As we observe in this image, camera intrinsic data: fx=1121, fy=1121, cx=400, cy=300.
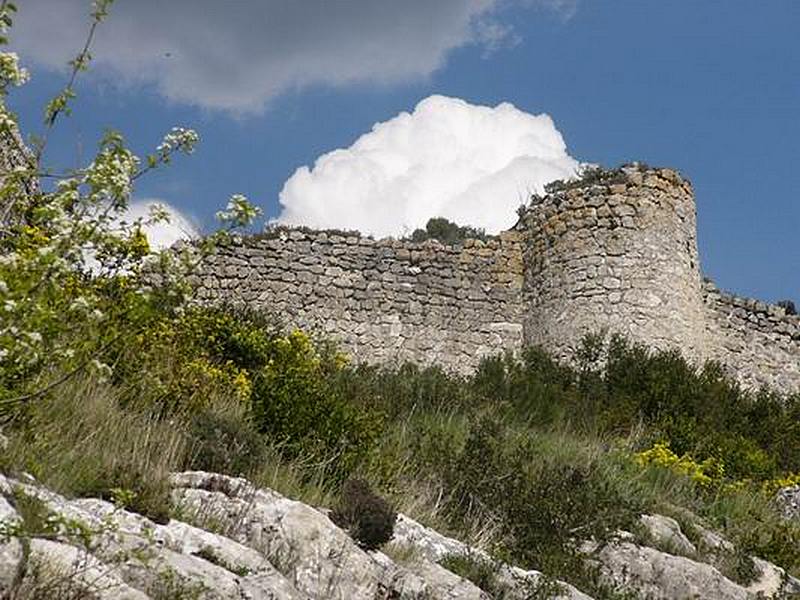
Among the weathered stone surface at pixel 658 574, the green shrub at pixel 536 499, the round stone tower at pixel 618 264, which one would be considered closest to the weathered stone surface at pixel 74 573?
the green shrub at pixel 536 499

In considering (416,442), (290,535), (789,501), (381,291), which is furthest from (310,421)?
(381,291)

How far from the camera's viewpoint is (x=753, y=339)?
19.4 m

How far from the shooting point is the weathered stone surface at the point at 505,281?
659 inches

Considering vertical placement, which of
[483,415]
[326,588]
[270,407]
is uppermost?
[483,415]

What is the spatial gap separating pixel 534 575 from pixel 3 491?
3.94m

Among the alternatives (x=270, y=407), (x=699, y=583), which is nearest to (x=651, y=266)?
(x=699, y=583)

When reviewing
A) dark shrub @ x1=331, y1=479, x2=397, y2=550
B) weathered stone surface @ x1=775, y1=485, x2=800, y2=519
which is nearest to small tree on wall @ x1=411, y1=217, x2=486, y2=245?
weathered stone surface @ x1=775, y1=485, x2=800, y2=519

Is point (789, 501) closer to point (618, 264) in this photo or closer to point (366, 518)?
point (618, 264)

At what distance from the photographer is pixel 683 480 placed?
1135 cm

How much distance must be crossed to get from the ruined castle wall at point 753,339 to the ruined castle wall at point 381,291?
140 inches

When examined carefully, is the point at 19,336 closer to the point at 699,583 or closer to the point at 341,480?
the point at 341,480

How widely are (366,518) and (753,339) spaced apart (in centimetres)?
1427

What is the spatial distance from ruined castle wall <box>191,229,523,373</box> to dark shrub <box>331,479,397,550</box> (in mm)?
Answer: 9642

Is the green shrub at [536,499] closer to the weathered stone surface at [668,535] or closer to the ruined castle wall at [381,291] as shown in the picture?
the weathered stone surface at [668,535]
